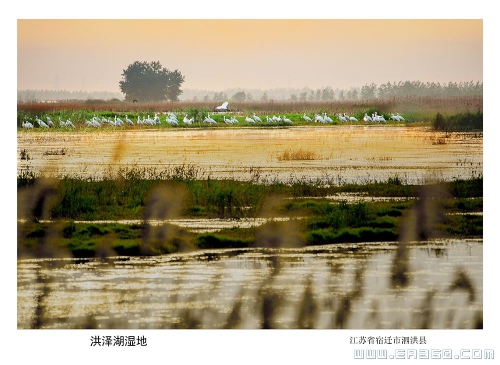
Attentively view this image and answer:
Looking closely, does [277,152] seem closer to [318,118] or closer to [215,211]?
[318,118]

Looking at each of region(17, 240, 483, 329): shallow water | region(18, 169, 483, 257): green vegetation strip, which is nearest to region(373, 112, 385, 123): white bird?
region(18, 169, 483, 257): green vegetation strip

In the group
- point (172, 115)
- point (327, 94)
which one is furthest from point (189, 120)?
point (327, 94)

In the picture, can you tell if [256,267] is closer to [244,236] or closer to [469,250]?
[244,236]

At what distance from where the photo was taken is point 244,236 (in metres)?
12.3

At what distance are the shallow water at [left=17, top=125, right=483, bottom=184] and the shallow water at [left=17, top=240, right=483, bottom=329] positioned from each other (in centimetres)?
206

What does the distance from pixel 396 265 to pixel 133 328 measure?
3.25 meters

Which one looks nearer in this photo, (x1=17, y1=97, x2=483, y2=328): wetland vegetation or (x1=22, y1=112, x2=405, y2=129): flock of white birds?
(x1=17, y1=97, x2=483, y2=328): wetland vegetation

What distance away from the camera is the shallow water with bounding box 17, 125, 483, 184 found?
1380 centimetres

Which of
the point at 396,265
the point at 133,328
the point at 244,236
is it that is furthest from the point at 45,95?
the point at 396,265

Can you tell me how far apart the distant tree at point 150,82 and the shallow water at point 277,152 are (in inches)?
22.7

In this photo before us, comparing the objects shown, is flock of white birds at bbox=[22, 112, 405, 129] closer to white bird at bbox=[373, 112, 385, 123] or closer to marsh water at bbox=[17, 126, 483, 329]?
white bird at bbox=[373, 112, 385, 123]

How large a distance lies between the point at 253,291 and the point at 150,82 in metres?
3.66

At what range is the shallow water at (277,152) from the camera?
13805mm

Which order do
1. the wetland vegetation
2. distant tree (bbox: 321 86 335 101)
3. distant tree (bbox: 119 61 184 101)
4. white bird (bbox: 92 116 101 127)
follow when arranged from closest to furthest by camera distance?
the wetland vegetation < distant tree (bbox: 119 61 184 101) < distant tree (bbox: 321 86 335 101) < white bird (bbox: 92 116 101 127)
